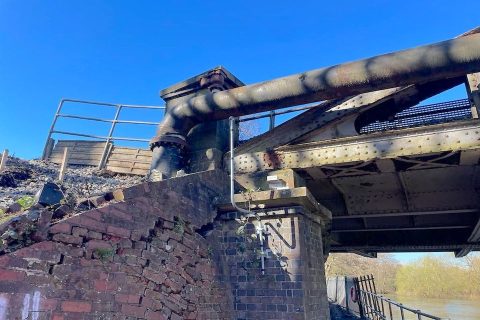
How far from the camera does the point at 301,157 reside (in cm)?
555

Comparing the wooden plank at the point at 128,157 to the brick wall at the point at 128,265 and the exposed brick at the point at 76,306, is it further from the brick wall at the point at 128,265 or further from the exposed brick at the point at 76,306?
the exposed brick at the point at 76,306

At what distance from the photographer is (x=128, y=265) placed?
3.46 meters

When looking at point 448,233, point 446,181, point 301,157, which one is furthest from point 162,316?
point 448,233

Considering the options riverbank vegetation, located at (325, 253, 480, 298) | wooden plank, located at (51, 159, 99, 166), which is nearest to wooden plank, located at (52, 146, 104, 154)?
wooden plank, located at (51, 159, 99, 166)

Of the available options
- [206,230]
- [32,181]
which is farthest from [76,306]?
[32,181]

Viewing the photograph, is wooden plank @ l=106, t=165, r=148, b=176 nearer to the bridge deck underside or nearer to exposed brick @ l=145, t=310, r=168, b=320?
the bridge deck underside

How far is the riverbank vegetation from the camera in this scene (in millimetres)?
34781

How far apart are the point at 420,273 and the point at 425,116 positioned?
42.6 meters

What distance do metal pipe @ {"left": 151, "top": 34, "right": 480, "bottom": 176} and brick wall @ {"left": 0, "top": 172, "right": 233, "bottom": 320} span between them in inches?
66.5

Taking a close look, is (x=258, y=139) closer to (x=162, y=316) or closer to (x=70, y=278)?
(x=162, y=316)

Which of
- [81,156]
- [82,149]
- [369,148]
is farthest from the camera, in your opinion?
[82,149]

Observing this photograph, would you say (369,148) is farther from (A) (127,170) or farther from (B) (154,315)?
(A) (127,170)

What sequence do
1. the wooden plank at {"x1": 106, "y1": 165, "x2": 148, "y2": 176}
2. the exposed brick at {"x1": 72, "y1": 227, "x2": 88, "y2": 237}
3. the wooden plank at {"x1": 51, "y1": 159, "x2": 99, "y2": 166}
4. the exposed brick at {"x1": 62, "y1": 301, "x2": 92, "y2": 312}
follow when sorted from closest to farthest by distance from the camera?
the exposed brick at {"x1": 62, "y1": 301, "x2": 92, "y2": 312} < the exposed brick at {"x1": 72, "y1": 227, "x2": 88, "y2": 237} < the wooden plank at {"x1": 106, "y1": 165, "x2": 148, "y2": 176} < the wooden plank at {"x1": 51, "y1": 159, "x2": 99, "y2": 166}

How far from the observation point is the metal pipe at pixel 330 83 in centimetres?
475
